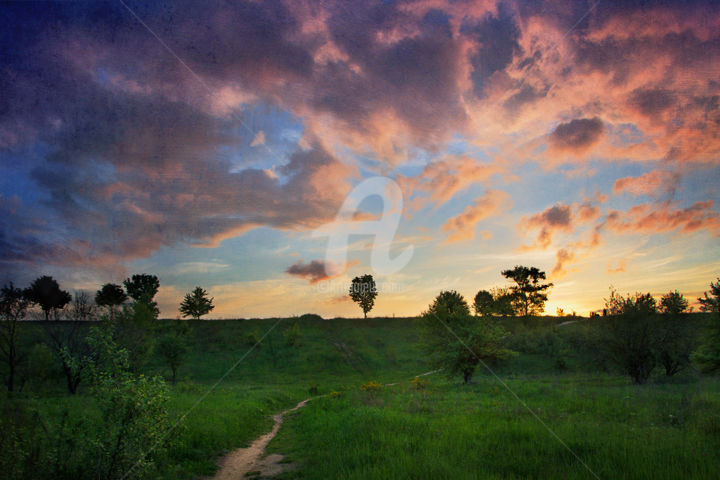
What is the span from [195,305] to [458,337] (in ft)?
211

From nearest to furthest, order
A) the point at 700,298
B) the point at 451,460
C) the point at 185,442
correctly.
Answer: the point at 451,460, the point at 185,442, the point at 700,298

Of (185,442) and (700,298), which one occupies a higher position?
(700,298)

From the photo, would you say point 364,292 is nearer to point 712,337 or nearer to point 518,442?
point 712,337

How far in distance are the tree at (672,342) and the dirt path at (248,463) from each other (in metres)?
28.8

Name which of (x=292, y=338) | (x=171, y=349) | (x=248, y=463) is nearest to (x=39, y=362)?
(x=171, y=349)

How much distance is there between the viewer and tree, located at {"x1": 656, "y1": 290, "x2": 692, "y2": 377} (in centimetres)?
2580

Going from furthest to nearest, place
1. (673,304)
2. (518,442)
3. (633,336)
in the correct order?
(673,304)
(633,336)
(518,442)

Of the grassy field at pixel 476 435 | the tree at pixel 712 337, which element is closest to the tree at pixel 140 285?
the grassy field at pixel 476 435

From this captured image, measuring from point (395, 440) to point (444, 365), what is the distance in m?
22.8

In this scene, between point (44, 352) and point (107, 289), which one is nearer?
point (44, 352)

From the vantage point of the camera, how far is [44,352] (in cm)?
3291

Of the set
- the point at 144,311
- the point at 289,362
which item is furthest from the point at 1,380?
the point at 289,362

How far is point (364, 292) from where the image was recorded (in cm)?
9906

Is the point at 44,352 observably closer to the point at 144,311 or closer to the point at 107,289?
the point at 144,311
